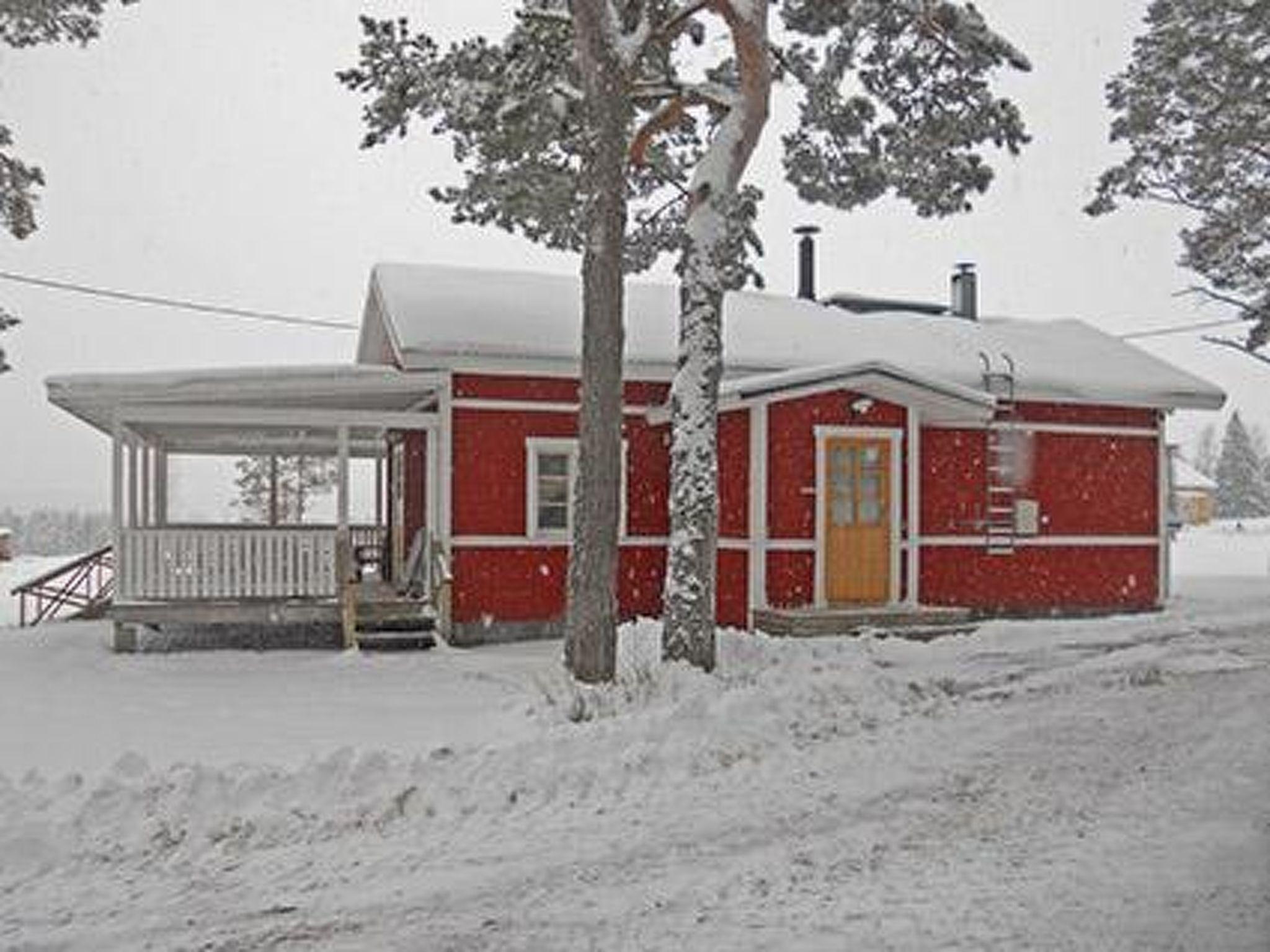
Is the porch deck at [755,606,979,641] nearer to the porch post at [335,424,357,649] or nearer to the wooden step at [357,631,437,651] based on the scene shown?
the wooden step at [357,631,437,651]

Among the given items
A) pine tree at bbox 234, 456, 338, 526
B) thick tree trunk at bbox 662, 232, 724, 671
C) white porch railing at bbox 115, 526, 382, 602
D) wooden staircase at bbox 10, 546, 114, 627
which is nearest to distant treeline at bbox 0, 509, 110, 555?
pine tree at bbox 234, 456, 338, 526

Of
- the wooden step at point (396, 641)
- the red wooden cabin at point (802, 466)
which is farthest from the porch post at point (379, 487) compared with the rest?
the wooden step at point (396, 641)

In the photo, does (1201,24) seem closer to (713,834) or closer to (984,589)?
(984,589)

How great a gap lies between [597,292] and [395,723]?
169 inches

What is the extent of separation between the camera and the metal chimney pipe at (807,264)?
79.2ft

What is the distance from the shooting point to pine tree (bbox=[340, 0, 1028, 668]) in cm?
1120

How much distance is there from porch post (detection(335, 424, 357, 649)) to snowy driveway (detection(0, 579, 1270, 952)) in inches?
113

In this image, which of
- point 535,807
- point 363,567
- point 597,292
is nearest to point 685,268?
point 597,292

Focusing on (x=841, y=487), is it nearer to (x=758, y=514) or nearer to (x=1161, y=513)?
(x=758, y=514)

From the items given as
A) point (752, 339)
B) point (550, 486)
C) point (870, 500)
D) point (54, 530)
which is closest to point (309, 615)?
point (550, 486)

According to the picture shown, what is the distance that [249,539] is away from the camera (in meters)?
14.6

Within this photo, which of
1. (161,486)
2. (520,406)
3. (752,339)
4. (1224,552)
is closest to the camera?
(520,406)

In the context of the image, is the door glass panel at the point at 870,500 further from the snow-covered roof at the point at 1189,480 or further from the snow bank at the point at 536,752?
the snow-covered roof at the point at 1189,480

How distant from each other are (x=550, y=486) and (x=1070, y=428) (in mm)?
8389
